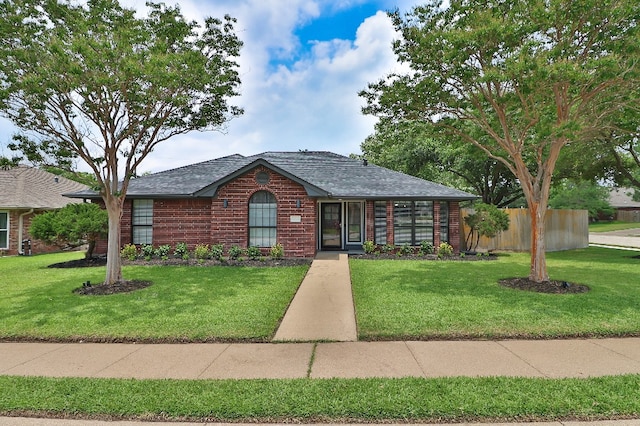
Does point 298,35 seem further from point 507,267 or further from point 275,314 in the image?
point 507,267

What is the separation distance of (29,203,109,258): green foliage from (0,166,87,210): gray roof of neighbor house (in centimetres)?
419

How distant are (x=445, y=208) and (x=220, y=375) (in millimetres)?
13214

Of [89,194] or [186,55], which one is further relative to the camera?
[89,194]

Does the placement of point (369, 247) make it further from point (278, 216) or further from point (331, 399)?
point (331, 399)

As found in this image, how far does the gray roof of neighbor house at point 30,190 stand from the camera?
16.3 m

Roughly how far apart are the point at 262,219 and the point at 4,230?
43.1ft

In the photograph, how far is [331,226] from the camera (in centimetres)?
1577

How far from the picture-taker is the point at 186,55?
27.0ft

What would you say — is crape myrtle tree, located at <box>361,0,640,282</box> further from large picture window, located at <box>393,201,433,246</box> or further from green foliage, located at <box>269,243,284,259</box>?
green foliage, located at <box>269,243,284,259</box>

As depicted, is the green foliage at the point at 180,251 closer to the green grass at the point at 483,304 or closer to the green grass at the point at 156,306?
the green grass at the point at 156,306

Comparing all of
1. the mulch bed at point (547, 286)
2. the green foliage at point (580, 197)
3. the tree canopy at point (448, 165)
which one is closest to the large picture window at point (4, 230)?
the mulch bed at point (547, 286)

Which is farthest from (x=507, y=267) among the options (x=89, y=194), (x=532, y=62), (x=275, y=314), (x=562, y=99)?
(x=89, y=194)

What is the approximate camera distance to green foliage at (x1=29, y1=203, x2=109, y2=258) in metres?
11.6

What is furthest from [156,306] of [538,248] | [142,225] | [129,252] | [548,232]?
[548,232]
